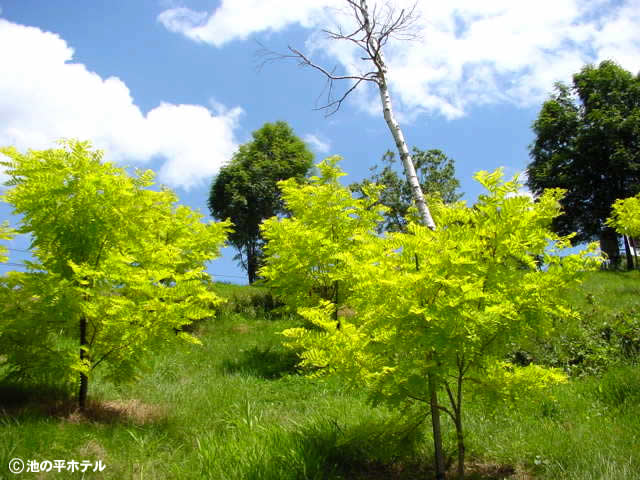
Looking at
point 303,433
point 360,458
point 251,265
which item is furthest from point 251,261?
point 360,458

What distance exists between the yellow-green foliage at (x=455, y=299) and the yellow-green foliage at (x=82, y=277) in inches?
92.2

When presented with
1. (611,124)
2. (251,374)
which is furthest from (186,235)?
(611,124)

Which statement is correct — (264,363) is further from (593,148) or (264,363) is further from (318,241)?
(593,148)

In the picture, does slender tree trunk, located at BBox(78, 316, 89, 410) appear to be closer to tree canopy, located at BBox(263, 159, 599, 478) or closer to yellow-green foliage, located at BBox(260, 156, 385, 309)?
tree canopy, located at BBox(263, 159, 599, 478)

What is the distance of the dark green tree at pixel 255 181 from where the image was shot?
82.6ft

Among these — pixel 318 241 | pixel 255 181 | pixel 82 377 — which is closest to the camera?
pixel 82 377

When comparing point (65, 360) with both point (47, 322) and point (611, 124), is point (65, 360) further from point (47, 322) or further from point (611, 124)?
point (611, 124)

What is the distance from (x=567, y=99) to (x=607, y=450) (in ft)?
84.7

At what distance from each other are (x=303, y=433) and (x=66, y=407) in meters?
3.24

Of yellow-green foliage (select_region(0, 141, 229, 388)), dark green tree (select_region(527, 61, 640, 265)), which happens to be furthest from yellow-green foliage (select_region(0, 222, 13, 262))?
dark green tree (select_region(527, 61, 640, 265))

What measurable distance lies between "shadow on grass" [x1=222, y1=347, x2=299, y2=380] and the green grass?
1249mm

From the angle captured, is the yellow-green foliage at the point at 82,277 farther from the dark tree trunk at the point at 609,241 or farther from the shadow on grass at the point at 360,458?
A: the dark tree trunk at the point at 609,241

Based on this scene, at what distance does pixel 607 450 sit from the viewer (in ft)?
14.7

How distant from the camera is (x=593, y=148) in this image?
2291 centimetres
